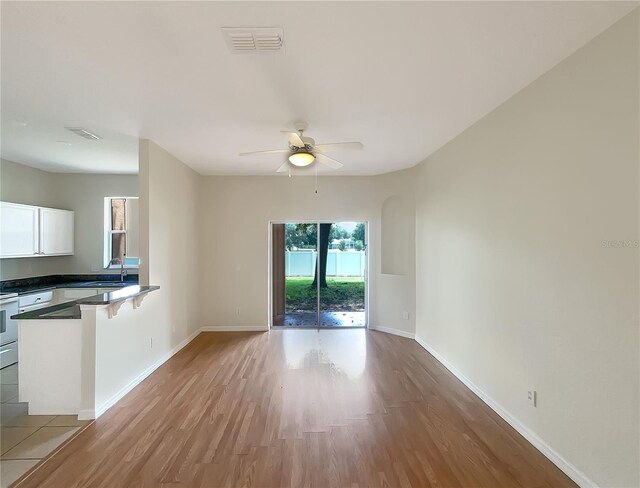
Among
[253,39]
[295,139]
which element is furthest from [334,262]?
[253,39]

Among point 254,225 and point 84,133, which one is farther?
point 254,225

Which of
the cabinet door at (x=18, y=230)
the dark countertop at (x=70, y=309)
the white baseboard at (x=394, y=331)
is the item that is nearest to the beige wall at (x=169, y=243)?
the dark countertop at (x=70, y=309)

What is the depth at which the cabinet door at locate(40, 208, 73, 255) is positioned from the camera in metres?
4.59

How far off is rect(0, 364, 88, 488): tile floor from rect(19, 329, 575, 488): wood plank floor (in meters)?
0.14

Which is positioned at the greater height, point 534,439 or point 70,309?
point 70,309

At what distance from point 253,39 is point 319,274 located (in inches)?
167

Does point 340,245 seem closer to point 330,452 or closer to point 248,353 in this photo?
point 248,353

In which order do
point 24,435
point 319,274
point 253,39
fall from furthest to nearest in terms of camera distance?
point 319,274 → point 24,435 → point 253,39

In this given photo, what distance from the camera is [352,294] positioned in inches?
225

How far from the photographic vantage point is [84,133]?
3.31 m

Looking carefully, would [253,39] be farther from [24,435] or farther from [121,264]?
[121,264]

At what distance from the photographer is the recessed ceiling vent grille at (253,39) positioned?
1715 mm

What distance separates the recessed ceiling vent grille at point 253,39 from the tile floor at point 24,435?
3147 millimetres

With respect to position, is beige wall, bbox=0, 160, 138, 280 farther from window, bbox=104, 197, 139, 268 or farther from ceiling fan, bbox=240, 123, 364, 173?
ceiling fan, bbox=240, 123, 364, 173
